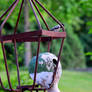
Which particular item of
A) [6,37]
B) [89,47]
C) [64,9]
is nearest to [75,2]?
[64,9]

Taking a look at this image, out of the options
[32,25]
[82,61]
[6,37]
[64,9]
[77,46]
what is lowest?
[82,61]

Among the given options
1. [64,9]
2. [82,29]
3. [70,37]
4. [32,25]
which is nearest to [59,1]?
[64,9]

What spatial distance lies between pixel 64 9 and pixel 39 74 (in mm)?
6986

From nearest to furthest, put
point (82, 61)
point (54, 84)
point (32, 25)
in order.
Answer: point (54, 84)
point (32, 25)
point (82, 61)

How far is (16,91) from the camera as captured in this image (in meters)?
1.54

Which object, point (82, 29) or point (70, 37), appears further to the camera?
point (82, 29)

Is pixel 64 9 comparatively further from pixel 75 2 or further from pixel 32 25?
pixel 32 25

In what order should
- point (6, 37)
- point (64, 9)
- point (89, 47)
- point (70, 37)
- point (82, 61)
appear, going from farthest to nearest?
point (89, 47), point (82, 61), point (70, 37), point (64, 9), point (6, 37)

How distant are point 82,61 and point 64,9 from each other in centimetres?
754

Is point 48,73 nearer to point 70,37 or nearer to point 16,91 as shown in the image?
point 16,91

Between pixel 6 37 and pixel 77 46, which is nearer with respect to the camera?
pixel 6 37

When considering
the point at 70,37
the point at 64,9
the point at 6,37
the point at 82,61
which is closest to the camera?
the point at 6,37

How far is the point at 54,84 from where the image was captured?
1.60 metres

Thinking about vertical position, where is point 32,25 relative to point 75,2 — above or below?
below
